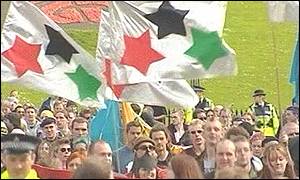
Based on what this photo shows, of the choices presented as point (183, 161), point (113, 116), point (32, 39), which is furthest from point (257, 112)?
point (183, 161)

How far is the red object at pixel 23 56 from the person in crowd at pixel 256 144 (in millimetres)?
3215

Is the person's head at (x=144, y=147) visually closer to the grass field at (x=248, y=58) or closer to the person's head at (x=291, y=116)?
the person's head at (x=291, y=116)

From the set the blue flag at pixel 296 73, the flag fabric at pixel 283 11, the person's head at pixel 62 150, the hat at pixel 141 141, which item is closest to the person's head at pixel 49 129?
the person's head at pixel 62 150

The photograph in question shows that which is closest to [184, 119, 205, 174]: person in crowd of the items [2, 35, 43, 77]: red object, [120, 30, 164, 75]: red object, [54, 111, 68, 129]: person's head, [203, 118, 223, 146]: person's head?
[203, 118, 223, 146]: person's head

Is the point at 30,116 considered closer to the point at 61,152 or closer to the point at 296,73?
the point at 61,152

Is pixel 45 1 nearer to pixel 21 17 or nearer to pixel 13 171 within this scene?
pixel 21 17

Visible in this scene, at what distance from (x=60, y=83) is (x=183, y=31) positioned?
1643mm

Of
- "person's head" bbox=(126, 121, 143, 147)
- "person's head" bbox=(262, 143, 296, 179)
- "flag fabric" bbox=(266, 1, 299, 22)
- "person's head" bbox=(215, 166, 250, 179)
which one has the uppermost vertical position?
"flag fabric" bbox=(266, 1, 299, 22)

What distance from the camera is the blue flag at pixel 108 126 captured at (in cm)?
1477

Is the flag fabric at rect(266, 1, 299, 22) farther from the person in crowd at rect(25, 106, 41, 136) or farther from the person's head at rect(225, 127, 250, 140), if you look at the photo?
the person in crowd at rect(25, 106, 41, 136)

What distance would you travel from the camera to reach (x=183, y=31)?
39.5 ft

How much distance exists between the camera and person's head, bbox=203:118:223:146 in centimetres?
1179

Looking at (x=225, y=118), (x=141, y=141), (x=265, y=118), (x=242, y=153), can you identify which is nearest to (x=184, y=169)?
(x=242, y=153)

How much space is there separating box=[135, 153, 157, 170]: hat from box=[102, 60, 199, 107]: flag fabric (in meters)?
1.17
